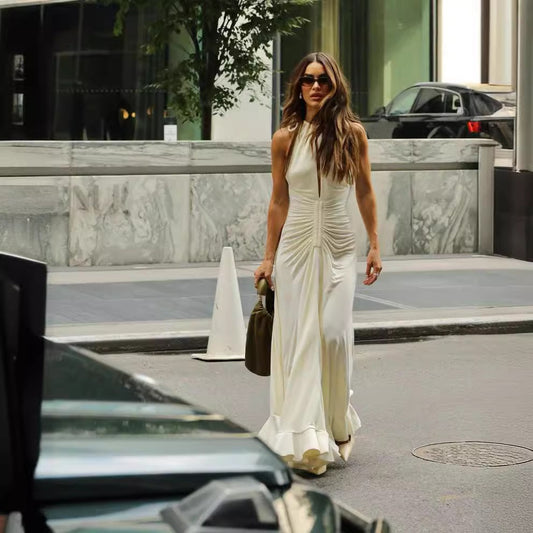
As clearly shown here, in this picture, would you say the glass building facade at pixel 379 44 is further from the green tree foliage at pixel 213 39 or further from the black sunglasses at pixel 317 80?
the black sunglasses at pixel 317 80

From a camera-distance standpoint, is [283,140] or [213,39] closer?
[283,140]

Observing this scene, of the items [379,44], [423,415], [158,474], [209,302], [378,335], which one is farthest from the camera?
[379,44]

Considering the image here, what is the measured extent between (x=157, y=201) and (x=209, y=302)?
10.4ft

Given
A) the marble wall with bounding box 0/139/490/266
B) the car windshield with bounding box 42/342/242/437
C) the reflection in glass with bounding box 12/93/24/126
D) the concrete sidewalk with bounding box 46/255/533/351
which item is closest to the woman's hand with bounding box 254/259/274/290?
the concrete sidewalk with bounding box 46/255/533/351

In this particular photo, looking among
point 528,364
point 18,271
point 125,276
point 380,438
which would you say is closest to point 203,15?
point 125,276

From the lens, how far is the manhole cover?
22.9 feet

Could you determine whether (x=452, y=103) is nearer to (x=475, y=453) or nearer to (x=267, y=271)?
(x=475, y=453)

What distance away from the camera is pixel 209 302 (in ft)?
41.9

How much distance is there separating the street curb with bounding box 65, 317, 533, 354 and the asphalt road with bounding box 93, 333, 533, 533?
15 centimetres

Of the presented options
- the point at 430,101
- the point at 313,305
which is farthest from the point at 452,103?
the point at 313,305

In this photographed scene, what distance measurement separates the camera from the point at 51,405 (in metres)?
2.15

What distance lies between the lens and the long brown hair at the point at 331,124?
6.66 m

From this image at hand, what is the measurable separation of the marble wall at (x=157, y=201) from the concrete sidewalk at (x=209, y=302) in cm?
34

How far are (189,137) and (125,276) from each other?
8.83m
